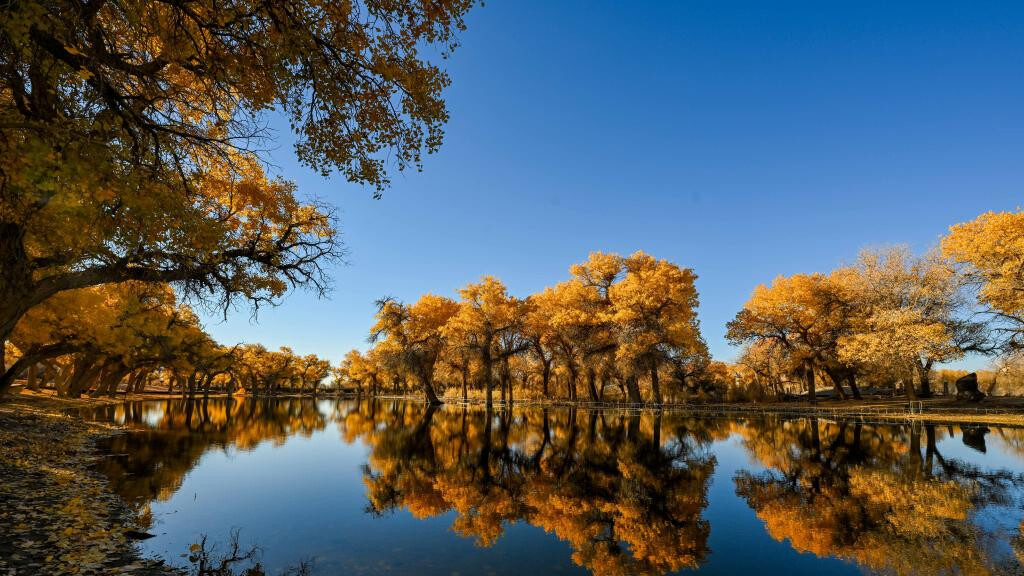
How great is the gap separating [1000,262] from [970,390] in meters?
13.8

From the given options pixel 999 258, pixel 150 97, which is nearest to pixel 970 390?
pixel 999 258

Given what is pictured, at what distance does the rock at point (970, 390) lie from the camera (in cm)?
3456

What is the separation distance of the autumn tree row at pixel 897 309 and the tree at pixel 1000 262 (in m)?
0.05

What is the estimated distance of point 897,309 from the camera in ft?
112

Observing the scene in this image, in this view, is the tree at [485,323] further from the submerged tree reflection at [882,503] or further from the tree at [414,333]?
the submerged tree reflection at [882,503]

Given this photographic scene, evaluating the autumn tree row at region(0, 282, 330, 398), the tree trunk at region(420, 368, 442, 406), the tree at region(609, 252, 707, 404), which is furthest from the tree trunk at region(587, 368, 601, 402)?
the autumn tree row at region(0, 282, 330, 398)

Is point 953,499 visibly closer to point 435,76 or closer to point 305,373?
point 435,76

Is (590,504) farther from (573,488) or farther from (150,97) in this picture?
(150,97)

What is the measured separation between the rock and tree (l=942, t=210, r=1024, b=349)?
29.2 feet

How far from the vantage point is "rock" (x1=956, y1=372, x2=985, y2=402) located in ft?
113

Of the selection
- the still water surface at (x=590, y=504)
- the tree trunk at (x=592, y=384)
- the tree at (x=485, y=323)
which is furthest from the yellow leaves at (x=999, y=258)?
the tree at (x=485, y=323)

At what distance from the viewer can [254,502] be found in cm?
1027

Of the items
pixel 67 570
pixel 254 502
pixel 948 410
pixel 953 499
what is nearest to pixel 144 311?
pixel 254 502

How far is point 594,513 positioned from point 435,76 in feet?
30.1
